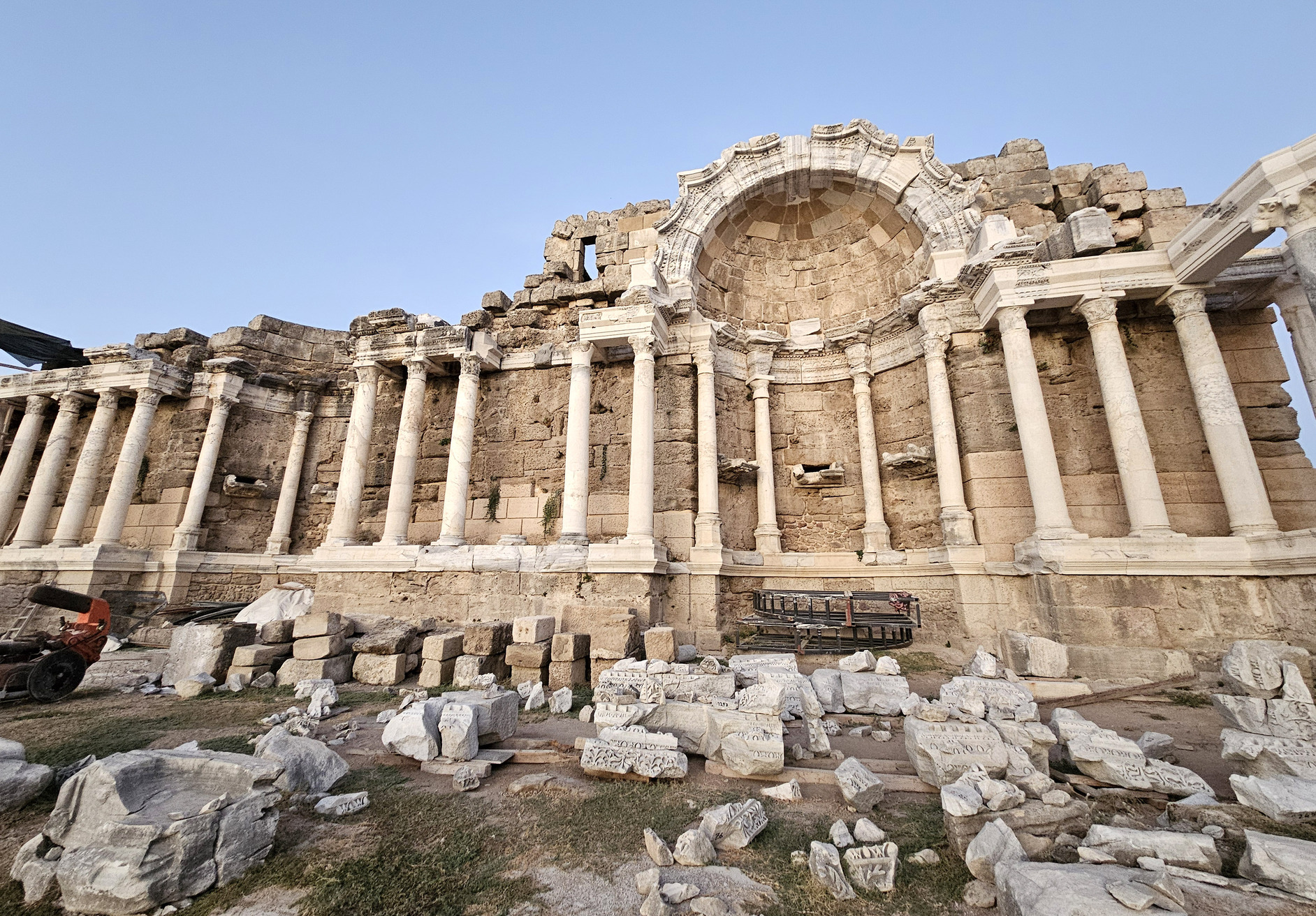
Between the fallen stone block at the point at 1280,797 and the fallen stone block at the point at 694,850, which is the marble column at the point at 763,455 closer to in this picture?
the fallen stone block at the point at 1280,797

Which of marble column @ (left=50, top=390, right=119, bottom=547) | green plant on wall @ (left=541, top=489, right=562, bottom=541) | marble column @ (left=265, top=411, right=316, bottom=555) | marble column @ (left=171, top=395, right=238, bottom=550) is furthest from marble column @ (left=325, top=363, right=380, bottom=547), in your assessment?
marble column @ (left=50, top=390, right=119, bottom=547)

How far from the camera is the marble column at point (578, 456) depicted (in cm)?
916

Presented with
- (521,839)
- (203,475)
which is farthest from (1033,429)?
(203,475)

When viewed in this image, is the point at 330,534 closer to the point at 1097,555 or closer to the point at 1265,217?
the point at 1097,555

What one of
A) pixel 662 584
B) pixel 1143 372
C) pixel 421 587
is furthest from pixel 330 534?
pixel 1143 372

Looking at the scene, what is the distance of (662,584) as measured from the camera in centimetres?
897

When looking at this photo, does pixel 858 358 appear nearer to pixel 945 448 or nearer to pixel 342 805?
pixel 945 448

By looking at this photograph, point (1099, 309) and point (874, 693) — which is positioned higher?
point (1099, 309)

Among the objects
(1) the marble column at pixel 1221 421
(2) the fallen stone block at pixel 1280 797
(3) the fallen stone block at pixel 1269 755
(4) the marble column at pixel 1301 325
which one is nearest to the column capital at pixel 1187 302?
(1) the marble column at pixel 1221 421

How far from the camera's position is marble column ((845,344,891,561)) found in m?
9.92

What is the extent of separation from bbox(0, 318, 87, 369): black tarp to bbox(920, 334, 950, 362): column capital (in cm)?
2128

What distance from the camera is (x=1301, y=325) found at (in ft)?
25.8

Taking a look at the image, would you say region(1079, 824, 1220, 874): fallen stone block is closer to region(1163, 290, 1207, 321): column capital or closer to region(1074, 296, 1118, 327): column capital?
region(1074, 296, 1118, 327): column capital

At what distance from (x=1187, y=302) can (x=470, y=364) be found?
12.2 meters
